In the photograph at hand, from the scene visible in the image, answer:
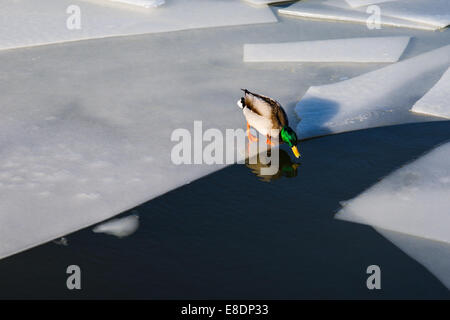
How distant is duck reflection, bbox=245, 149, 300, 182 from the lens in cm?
373

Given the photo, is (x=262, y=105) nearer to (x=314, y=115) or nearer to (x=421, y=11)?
(x=314, y=115)

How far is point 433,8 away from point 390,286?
16.1 ft

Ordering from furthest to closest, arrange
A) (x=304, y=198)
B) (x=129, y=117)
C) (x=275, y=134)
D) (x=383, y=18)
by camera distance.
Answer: (x=383, y=18) < (x=129, y=117) < (x=275, y=134) < (x=304, y=198)

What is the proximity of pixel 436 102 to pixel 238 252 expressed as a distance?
2.38 m

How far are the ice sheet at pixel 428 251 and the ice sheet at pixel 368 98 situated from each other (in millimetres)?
1291

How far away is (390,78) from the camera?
516cm

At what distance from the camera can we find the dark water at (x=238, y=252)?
280 cm

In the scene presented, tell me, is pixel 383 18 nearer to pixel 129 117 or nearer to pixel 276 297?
pixel 129 117

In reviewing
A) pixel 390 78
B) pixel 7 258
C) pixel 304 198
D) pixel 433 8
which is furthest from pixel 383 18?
pixel 7 258

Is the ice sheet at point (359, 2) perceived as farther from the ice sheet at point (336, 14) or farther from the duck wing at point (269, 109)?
the duck wing at point (269, 109)

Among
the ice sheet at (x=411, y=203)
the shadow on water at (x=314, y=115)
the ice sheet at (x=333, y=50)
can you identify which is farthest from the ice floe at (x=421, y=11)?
the ice sheet at (x=411, y=203)

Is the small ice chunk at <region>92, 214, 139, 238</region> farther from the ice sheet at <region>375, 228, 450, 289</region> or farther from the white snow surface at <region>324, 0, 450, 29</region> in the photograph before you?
the white snow surface at <region>324, 0, 450, 29</region>

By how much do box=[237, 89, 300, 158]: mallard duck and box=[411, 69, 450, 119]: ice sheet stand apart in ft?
4.00

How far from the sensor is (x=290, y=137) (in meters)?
3.85
